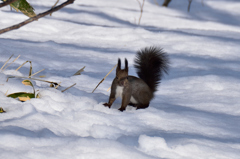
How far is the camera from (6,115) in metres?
1.80

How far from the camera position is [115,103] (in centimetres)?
248

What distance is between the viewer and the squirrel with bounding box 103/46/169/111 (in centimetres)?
224

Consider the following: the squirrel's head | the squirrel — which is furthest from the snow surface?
the squirrel's head

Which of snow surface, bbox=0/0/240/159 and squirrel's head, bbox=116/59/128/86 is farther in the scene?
squirrel's head, bbox=116/59/128/86

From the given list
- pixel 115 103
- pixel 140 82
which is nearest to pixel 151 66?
pixel 140 82

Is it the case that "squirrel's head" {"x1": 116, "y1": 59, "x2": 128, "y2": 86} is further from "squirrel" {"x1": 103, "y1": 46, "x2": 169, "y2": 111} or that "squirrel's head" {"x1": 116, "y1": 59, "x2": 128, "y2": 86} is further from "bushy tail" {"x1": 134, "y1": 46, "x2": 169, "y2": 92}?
"bushy tail" {"x1": 134, "y1": 46, "x2": 169, "y2": 92}

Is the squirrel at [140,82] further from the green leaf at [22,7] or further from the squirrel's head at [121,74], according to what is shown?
the green leaf at [22,7]

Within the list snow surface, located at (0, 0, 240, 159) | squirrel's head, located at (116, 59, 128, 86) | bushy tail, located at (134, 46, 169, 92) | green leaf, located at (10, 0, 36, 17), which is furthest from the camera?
bushy tail, located at (134, 46, 169, 92)

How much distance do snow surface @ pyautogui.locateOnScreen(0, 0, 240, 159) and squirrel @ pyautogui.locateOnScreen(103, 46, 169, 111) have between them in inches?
3.2

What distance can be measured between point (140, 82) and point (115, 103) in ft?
0.80

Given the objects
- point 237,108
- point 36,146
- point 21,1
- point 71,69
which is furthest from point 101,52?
point 36,146

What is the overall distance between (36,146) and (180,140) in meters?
0.67

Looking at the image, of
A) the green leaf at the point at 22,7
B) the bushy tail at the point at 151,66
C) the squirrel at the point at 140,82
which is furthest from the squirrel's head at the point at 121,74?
the green leaf at the point at 22,7

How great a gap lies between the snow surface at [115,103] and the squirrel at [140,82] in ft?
0.26
